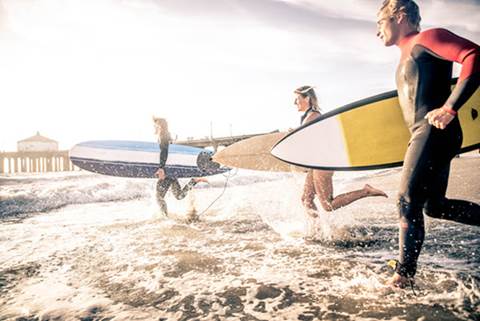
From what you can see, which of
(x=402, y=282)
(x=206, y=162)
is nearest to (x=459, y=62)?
(x=402, y=282)

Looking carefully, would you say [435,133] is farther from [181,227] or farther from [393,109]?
[181,227]

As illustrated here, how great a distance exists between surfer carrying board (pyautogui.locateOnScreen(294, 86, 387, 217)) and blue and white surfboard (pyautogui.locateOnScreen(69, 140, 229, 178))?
428 centimetres

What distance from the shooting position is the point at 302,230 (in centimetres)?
436

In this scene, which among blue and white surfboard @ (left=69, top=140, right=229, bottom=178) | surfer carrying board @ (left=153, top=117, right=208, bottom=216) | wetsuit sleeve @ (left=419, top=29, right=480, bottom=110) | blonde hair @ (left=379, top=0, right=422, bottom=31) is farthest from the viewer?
blue and white surfboard @ (left=69, top=140, right=229, bottom=178)

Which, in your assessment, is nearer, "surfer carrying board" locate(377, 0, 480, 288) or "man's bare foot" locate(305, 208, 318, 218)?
"surfer carrying board" locate(377, 0, 480, 288)

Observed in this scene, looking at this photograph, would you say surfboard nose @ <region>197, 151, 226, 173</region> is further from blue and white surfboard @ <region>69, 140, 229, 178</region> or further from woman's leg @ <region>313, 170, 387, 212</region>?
woman's leg @ <region>313, 170, 387, 212</region>

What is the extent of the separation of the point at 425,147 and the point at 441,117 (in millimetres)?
234

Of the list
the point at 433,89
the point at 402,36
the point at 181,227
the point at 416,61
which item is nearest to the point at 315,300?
the point at 433,89

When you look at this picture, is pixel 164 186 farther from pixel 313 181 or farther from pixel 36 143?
pixel 36 143

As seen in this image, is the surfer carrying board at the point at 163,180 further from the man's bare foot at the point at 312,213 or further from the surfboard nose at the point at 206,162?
the man's bare foot at the point at 312,213

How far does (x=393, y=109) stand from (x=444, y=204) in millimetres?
1303

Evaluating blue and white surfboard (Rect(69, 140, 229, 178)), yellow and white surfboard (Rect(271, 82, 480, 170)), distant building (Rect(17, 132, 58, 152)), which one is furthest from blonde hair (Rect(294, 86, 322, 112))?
distant building (Rect(17, 132, 58, 152))

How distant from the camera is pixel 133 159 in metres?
8.72

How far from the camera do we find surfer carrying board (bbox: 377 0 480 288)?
2072 mm
